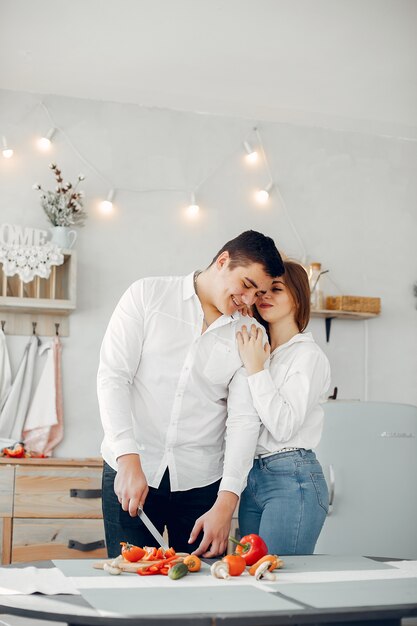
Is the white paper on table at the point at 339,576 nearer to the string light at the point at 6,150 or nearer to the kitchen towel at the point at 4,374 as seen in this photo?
the kitchen towel at the point at 4,374

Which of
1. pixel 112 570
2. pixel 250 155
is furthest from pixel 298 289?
pixel 250 155

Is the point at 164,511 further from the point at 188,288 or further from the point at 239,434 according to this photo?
the point at 188,288

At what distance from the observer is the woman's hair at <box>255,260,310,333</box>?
2.41 m

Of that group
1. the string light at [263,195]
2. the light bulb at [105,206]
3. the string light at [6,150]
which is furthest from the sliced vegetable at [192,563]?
the string light at [263,195]

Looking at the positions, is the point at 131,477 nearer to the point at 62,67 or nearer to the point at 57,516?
the point at 57,516

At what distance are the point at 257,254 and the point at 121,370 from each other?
1.65ft

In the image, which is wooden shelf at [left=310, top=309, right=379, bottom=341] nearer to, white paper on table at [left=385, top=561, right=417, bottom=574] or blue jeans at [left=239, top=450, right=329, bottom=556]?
blue jeans at [left=239, top=450, right=329, bottom=556]

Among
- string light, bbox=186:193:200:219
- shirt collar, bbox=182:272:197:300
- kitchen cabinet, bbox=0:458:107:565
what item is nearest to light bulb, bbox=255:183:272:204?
string light, bbox=186:193:200:219

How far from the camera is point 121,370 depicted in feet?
7.28

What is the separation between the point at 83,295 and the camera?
415 cm

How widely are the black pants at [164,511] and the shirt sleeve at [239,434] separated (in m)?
0.16

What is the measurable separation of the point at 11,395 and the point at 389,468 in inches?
73.5

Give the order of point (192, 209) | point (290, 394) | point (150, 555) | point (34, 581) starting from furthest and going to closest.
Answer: point (192, 209) < point (290, 394) < point (150, 555) < point (34, 581)

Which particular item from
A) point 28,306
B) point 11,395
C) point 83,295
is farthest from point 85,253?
point 11,395
